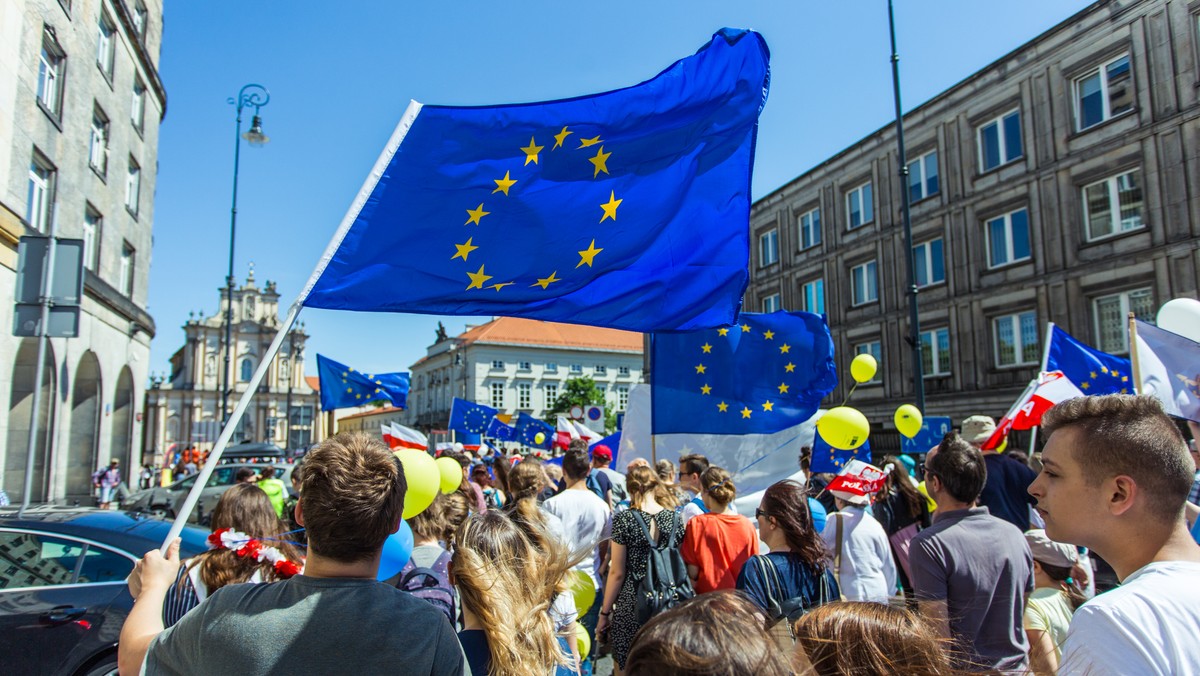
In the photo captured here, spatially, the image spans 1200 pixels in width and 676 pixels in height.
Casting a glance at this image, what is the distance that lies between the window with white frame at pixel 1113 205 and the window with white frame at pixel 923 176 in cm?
525

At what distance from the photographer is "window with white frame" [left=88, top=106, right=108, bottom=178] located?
59.1 feet

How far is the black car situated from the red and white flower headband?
1.73 meters

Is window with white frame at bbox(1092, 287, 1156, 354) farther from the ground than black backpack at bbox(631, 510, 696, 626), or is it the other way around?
window with white frame at bbox(1092, 287, 1156, 354)

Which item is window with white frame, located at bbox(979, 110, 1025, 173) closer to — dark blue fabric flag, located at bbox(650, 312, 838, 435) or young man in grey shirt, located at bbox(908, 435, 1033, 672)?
dark blue fabric flag, located at bbox(650, 312, 838, 435)

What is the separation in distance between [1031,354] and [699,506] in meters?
19.2

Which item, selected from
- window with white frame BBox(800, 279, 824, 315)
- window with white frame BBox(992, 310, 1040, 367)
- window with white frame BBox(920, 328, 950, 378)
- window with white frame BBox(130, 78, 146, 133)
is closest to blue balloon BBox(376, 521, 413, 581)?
window with white frame BBox(130, 78, 146, 133)

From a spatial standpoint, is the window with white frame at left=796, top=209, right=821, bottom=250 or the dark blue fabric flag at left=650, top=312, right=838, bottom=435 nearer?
the dark blue fabric flag at left=650, top=312, right=838, bottom=435

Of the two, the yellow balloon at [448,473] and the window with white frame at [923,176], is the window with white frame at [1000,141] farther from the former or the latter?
the yellow balloon at [448,473]

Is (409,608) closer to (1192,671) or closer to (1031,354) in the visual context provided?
(1192,671)

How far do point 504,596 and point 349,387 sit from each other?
14540 millimetres

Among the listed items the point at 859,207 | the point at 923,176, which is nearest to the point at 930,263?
the point at 923,176

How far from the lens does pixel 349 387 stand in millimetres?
16562

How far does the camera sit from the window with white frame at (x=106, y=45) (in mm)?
18214

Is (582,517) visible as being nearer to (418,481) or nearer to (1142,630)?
(418,481)
